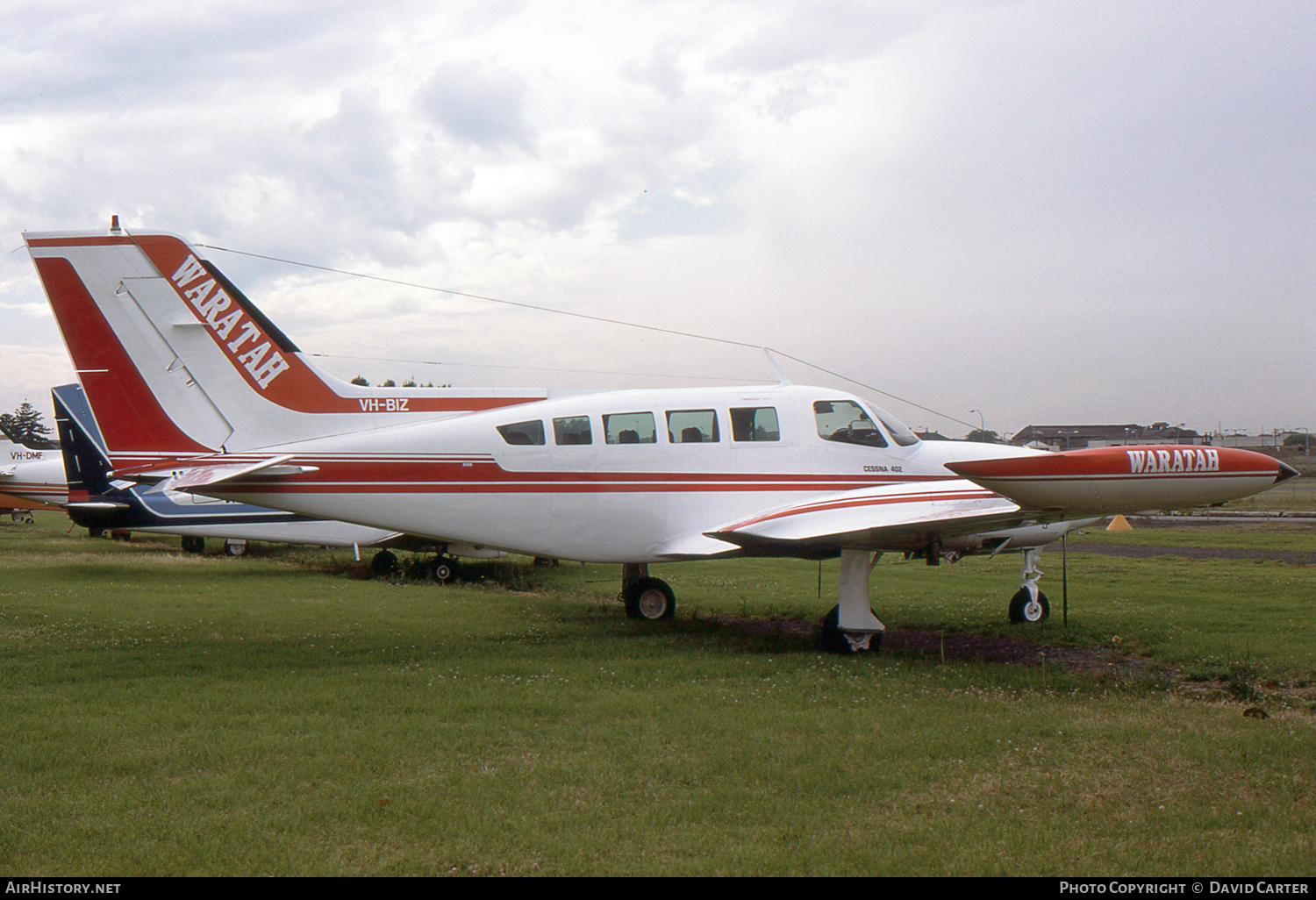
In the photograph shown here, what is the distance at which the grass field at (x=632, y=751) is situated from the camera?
4410mm

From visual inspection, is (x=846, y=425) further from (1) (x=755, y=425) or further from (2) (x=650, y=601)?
(2) (x=650, y=601)

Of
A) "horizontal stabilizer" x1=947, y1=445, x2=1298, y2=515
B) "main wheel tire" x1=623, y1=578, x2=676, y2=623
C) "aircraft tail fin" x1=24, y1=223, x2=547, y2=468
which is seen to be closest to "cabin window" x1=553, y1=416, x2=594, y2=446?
"aircraft tail fin" x1=24, y1=223, x2=547, y2=468

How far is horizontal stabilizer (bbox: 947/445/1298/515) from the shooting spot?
7.77 metres

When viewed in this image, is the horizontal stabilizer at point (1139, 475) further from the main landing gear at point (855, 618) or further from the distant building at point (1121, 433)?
the distant building at point (1121, 433)

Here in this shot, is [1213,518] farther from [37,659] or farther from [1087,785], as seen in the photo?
[37,659]

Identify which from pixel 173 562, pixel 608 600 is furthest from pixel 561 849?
pixel 173 562

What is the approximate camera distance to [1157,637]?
10.5 m

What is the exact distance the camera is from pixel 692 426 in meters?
11.0

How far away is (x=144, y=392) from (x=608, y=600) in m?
7.97

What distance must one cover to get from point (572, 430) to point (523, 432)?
1.97 feet

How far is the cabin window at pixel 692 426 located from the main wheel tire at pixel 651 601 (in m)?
2.86

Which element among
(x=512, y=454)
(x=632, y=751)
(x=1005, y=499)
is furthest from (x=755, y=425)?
(x=632, y=751)

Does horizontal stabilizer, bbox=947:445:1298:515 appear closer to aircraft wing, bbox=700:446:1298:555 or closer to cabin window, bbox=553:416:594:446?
aircraft wing, bbox=700:446:1298:555
